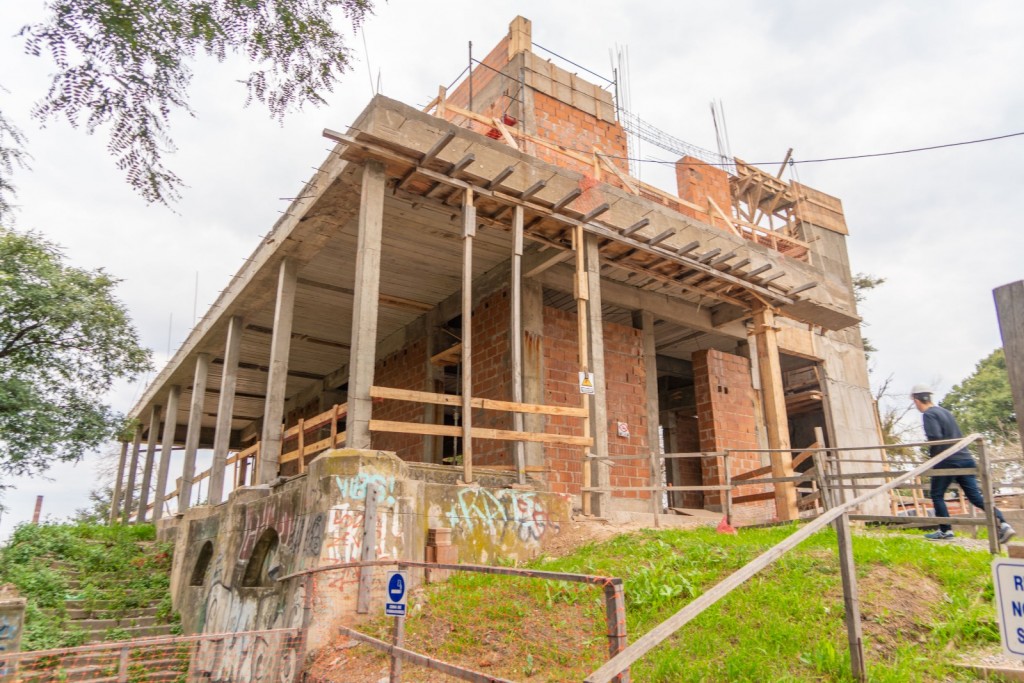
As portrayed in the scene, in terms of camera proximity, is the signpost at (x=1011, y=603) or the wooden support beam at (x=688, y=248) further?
the wooden support beam at (x=688, y=248)

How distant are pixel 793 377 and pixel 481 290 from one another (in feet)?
30.6

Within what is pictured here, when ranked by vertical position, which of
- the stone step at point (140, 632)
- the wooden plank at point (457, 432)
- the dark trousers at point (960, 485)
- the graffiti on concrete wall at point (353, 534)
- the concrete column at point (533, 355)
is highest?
the concrete column at point (533, 355)

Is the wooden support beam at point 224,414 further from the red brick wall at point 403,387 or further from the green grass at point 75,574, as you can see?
the red brick wall at point 403,387

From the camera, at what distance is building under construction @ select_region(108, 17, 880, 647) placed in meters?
8.66

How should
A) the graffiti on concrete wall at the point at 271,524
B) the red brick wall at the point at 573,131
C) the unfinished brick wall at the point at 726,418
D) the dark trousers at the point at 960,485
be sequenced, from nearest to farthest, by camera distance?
the dark trousers at the point at 960,485 → the graffiti on concrete wall at the point at 271,524 → the red brick wall at the point at 573,131 → the unfinished brick wall at the point at 726,418

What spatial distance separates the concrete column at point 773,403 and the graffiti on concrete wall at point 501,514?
15.7 ft

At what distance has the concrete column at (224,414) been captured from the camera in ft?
41.4

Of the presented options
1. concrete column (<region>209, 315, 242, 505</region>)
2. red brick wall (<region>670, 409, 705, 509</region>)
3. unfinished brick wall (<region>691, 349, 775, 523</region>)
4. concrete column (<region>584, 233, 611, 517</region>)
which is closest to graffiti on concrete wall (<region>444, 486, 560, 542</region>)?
concrete column (<region>584, 233, 611, 517</region>)

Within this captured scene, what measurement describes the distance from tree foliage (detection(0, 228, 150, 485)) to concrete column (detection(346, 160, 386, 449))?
6.76 meters

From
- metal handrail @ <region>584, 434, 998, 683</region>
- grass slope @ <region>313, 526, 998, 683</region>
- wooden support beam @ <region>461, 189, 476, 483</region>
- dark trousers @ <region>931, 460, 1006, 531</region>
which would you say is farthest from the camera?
wooden support beam @ <region>461, 189, 476, 483</region>

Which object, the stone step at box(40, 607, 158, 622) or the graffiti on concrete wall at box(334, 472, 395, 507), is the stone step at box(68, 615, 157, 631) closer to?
the stone step at box(40, 607, 158, 622)

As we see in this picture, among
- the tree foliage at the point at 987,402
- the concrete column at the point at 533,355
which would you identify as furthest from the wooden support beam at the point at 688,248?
the tree foliage at the point at 987,402

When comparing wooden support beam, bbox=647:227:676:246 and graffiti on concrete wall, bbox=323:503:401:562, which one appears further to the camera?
wooden support beam, bbox=647:227:676:246

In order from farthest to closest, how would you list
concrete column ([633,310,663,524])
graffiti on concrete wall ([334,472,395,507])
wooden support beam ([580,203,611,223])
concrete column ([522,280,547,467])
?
concrete column ([633,310,663,524]), concrete column ([522,280,547,467]), wooden support beam ([580,203,611,223]), graffiti on concrete wall ([334,472,395,507])
